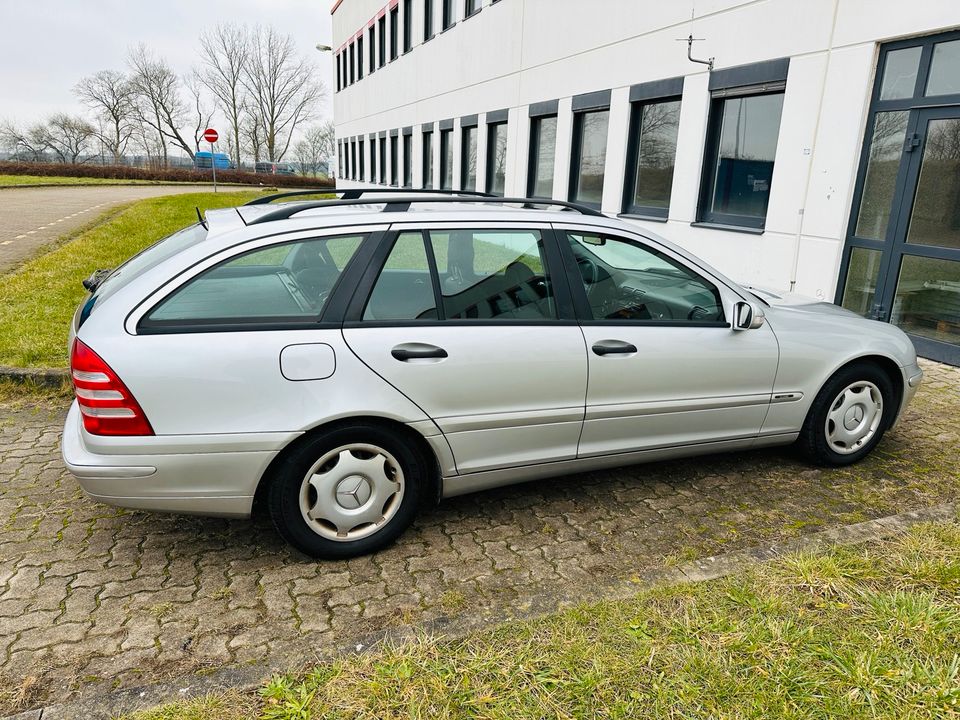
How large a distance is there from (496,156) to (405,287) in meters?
12.7

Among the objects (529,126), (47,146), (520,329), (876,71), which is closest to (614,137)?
(529,126)

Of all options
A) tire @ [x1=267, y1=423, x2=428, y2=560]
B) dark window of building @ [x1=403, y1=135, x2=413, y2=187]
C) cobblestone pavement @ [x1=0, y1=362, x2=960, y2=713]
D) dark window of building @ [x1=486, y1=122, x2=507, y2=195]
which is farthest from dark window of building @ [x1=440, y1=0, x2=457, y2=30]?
tire @ [x1=267, y1=423, x2=428, y2=560]

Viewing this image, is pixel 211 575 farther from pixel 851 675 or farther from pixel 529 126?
pixel 529 126

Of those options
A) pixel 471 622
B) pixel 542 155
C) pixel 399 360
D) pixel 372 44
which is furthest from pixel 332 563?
pixel 372 44

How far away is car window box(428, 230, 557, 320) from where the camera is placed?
10.8 feet

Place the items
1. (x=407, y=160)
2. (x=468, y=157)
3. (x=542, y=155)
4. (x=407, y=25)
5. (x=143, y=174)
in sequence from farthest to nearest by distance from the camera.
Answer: (x=143, y=174), (x=407, y=160), (x=407, y=25), (x=468, y=157), (x=542, y=155)

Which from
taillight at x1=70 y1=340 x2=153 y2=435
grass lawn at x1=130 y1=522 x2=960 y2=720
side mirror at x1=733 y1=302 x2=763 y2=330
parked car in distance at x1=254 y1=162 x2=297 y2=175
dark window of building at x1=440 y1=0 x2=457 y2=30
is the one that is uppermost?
dark window of building at x1=440 y1=0 x2=457 y2=30

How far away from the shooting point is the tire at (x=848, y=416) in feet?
13.6

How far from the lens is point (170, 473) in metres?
2.88

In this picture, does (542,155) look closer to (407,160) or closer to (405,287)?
(407,160)

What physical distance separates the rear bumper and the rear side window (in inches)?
32.4

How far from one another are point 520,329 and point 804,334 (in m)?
1.77

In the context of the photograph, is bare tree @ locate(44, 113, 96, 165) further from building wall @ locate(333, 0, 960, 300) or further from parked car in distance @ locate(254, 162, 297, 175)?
building wall @ locate(333, 0, 960, 300)

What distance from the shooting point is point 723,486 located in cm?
408
